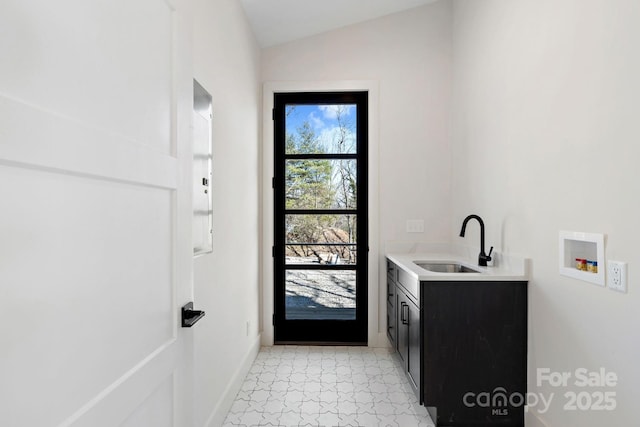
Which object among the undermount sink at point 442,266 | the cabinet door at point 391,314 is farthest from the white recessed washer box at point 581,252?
the cabinet door at point 391,314

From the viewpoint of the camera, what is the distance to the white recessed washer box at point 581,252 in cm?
144

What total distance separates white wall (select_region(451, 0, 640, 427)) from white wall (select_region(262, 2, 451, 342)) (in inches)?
22.1

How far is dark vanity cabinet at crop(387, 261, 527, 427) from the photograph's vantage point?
198 cm

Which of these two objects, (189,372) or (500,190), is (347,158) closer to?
(500,190)

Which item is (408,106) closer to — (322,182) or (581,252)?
(322,182)

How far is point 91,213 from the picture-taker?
68 centimetres

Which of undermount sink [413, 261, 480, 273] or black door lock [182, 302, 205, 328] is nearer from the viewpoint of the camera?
black door lock [182, 302, 205, 328]

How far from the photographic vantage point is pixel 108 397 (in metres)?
0.71

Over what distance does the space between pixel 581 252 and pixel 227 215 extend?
1.85 m

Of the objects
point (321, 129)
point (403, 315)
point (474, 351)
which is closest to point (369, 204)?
point (321, 129)

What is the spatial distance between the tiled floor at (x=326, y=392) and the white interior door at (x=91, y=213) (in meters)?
1.30

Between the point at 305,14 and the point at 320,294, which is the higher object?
the point at 305,14

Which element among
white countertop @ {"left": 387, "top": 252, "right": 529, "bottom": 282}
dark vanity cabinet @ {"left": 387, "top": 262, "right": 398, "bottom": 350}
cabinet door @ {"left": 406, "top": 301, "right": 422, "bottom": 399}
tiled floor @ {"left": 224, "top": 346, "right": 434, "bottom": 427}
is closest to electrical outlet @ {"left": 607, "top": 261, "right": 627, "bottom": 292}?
white countertop @ {"left": 387, "top": 252, "right": 529, "bottom": 282}

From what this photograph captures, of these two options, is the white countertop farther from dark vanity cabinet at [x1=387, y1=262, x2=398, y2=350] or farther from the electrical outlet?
the electrical outlet
